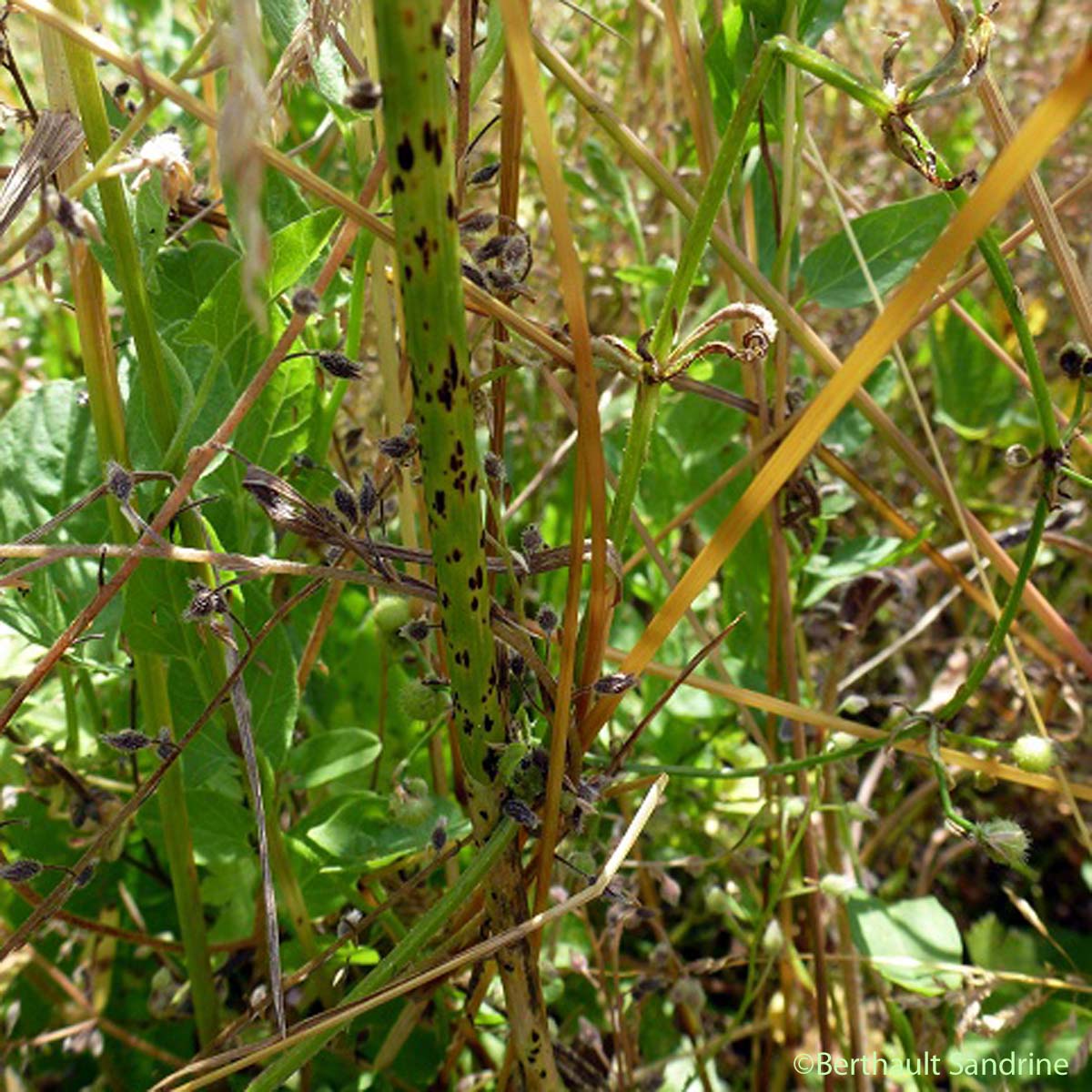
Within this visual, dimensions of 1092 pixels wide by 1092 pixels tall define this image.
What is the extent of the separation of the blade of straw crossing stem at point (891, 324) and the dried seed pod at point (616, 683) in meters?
0.02

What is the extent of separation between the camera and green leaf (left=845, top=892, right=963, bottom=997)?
83 cm

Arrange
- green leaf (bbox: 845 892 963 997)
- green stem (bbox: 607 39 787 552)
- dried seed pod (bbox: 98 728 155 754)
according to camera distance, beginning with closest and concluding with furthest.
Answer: green stem (bbox: 607 39 787 552) < dried seed pod (bbox: 98 728 155 754) < green leaf (bbox: 845 892 963 997)

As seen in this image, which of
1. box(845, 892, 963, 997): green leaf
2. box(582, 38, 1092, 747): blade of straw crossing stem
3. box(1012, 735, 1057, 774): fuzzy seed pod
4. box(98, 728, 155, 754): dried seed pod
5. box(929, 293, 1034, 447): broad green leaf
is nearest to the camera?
box(582, 38, 1092, 747): blade of straw crossing stem

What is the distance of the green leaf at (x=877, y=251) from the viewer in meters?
0.79

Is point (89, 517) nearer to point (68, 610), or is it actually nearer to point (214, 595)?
point (68, 610)

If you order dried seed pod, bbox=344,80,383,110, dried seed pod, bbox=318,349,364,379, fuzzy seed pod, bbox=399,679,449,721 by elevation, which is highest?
dried seed pod, bbox=318,349,364,379

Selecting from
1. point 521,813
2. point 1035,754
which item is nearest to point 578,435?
point 521,813

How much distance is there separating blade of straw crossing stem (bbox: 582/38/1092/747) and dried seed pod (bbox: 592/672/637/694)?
0.02 metres

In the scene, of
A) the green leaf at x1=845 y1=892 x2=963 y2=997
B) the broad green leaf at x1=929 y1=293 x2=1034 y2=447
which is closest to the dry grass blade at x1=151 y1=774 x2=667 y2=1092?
the green leaf at x1=845 y1=892 x2=963 y2=997

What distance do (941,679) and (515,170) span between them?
0.66 metres

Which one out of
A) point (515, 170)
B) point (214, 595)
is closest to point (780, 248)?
point (515, 170)

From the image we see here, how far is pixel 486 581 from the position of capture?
0.50m

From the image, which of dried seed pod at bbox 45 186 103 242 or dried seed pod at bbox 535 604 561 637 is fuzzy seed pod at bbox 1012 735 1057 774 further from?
dried seed pod at bbox 45 186 103 242

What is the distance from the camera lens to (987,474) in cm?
129
